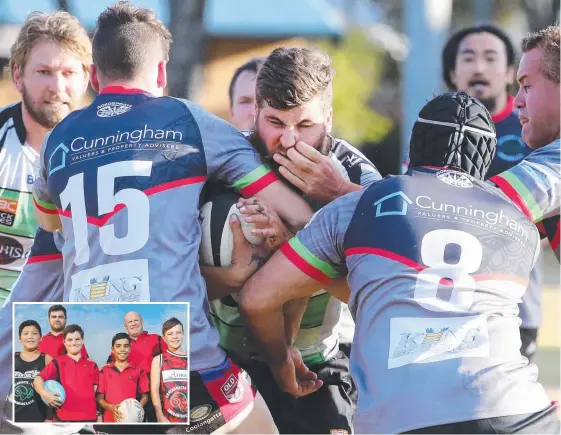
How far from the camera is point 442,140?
3.32m

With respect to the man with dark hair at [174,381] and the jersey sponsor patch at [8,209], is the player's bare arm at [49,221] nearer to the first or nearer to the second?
the man with dark hair at [174,381]

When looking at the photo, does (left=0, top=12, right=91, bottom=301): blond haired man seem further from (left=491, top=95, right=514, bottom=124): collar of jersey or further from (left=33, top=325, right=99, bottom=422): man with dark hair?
(left=491, top=95, right=514, bottom=124): collar of jersey

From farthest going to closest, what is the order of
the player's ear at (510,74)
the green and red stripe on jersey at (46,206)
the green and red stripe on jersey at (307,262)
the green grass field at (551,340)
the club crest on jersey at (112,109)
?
1. the green grass field at (551,340)
2. the player's ear at (510,74)
3. the green and red stripe on jersey at (46,206)
4. the club crest on jersey at (112,109)
5. the green and red stripe on jersey at (307,262)

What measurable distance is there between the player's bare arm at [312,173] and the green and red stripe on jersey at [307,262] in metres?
0.30

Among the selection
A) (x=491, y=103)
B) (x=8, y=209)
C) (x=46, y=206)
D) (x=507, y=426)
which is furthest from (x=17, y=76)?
(x=507, y=426)

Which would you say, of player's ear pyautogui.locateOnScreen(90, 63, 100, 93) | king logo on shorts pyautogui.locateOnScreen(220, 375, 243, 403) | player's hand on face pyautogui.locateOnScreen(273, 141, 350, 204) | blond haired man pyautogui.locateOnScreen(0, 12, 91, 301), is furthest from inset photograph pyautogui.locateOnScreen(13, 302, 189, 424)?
blond haired man pyautogui.locateOnScreen(0, 12, 91, 301)

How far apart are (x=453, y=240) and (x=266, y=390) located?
1.55m

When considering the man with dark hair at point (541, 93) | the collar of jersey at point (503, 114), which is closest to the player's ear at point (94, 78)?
the man with dark hair at point (541, 93)

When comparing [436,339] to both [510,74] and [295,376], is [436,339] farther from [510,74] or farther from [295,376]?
[510,74]

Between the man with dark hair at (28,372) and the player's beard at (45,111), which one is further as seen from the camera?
the player's beard at (45,111)

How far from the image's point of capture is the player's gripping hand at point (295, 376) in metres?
3.85

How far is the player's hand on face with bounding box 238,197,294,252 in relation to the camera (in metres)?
3.53

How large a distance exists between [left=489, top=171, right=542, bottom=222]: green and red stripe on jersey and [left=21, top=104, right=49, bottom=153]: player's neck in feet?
7.98

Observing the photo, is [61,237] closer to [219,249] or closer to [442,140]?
[219,249]
